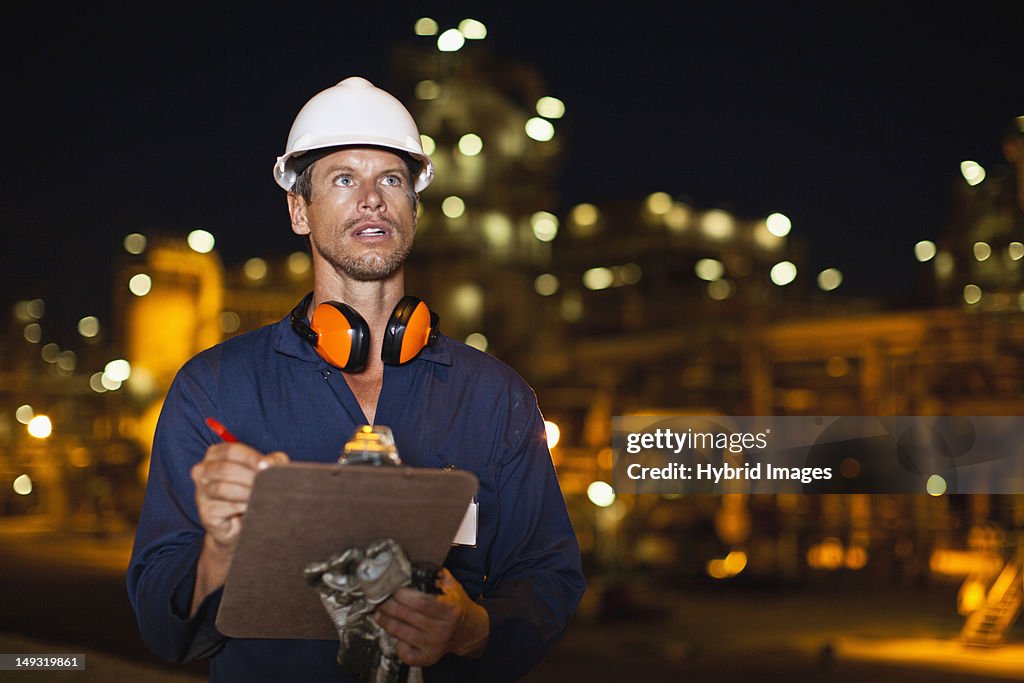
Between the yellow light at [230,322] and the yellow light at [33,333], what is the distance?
447 centimetres

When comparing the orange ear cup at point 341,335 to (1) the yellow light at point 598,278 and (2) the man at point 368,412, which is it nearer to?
(2) the man at point 368,412

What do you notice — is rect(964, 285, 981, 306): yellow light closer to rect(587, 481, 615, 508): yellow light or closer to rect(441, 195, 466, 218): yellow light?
rect(587, 481, 615, 508): yellow light

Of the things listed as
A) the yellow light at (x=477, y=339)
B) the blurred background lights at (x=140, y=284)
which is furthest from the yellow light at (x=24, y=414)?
the yellow light at (x=477, y=339)

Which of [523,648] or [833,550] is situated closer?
[523,648]

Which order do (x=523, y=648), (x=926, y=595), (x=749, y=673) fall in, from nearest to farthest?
(x=523, y=648) < (x=749, y=673) < (x=926, y=595)

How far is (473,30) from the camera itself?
26.8m

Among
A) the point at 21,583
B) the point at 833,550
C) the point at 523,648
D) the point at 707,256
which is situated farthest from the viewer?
the point at 707,256

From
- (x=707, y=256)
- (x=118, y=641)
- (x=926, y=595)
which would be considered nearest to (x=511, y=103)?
(x=707, y=256)

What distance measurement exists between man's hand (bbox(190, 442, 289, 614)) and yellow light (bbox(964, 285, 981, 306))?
17.3 meters

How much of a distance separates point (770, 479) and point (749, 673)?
7.30m

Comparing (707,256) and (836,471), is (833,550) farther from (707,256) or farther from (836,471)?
(707,256)

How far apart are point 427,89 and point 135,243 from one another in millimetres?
8698

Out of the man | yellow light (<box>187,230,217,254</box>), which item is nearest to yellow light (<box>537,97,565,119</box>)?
yellow light (<box>187,230,217,254</box>)

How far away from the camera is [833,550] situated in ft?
66.3
